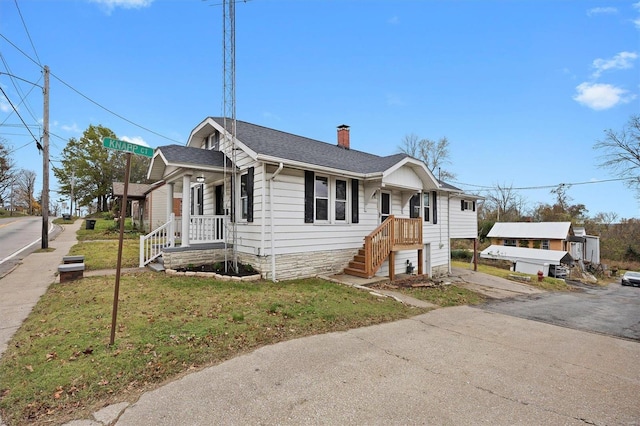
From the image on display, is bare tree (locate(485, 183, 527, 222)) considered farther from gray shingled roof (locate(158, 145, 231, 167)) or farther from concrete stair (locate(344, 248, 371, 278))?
gray shingled roof (locate(158, 145, 231, 167))

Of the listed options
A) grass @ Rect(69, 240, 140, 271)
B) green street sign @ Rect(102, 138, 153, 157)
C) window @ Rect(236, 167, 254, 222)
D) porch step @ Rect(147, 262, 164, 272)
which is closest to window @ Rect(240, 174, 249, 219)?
window @ Rect(236, 167, 254, 222)

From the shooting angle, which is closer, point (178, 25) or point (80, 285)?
point (80, 285)

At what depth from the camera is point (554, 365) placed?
4043mm

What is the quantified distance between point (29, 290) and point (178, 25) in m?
10.9

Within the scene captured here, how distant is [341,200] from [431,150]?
25.7 metres

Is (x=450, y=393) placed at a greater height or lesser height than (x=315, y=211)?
lesser

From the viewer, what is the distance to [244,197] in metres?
9.60

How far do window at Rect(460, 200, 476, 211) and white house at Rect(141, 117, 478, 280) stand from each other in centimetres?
587

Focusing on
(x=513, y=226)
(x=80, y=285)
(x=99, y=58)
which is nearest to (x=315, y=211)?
(x=80, y=285)

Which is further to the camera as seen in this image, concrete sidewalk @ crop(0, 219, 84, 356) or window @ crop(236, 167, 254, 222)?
window @ crop(236, 167, 254, 222)

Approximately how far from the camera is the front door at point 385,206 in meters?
11.7

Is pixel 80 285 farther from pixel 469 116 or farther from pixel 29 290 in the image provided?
pixel 469 116

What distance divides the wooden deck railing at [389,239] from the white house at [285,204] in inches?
1.4

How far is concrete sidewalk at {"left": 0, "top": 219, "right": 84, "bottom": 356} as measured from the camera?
4901 mm
